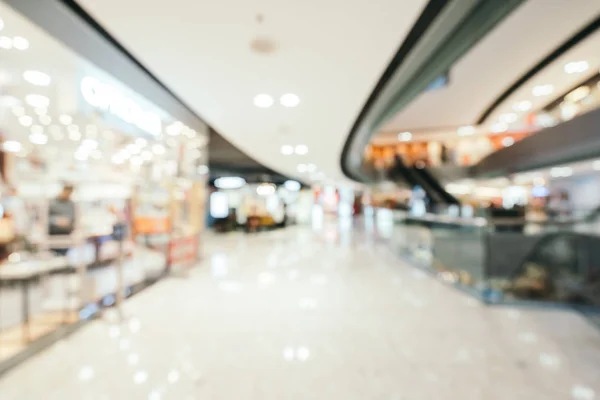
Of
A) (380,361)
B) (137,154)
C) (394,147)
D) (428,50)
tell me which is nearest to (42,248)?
(137,154)

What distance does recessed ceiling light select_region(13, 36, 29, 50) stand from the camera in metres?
2.45

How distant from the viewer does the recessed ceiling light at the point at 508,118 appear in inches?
646

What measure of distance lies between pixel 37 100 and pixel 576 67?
13.1 m

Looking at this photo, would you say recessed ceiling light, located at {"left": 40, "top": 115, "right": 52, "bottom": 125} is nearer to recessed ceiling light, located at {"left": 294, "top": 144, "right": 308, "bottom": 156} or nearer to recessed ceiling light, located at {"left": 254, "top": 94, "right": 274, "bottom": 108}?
recessed ceiling light, located at {"left": 254, "top": 94, "right": 274, "bottom": 108}

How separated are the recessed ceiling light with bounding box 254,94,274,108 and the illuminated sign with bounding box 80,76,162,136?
139 cm

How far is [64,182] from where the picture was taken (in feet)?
12.2

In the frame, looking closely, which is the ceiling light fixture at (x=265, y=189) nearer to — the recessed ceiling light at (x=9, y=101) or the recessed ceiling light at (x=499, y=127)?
the recessed ceiling light at (x=9, y=101)

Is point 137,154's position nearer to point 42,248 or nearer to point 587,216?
point 42,248

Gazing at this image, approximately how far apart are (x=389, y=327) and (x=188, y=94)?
338cm

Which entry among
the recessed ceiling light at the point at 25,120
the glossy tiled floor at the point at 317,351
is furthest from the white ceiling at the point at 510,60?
the recessed ceiling light at the point at 25,120

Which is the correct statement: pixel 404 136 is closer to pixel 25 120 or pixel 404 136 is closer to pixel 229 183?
pixel 229 183

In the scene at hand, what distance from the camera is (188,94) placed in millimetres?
3713

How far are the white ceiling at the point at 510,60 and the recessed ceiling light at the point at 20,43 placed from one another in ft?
25.7

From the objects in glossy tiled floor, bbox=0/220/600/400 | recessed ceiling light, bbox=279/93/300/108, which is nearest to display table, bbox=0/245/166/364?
glossy tiled floor, bbox=0/220/600/400
